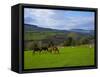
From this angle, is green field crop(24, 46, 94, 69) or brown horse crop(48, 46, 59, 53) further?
brown horse crop(48, 46, 59, 53)

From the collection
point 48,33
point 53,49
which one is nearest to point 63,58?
point 53,49

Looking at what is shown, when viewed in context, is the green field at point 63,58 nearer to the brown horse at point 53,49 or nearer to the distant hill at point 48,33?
the brown horse at point 53,49

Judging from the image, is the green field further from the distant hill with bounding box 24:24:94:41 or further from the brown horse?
the distant hill with bounding box 24:24:94:41

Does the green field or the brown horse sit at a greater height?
the brown horse

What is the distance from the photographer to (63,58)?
3055 millimetres

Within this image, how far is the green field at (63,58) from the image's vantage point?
2.88 m

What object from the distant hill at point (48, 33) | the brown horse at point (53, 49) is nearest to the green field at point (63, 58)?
the brown horse at point (53, 49)

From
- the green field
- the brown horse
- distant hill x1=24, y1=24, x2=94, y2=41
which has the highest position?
distant hill x1=24, y1=24, x2=94, y2=41

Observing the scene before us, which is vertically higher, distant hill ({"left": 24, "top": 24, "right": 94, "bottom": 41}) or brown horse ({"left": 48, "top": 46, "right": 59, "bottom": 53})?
distant hill ({"left": 24, "top": 24, "right": 94, "bottom": 41})

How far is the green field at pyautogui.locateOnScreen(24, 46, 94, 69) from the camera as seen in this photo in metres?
2.88

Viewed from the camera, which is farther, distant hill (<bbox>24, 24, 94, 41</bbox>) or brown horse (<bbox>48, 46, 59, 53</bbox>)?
brown horse (<bbox>48, 46, 59, 53</bbox>)

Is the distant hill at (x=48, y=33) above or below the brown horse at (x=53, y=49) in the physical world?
above

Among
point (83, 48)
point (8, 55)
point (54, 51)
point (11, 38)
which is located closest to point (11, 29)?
point (11, 38)

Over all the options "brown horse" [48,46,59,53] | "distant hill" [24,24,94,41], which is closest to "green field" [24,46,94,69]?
"brown horse" [48,46,59,53]
